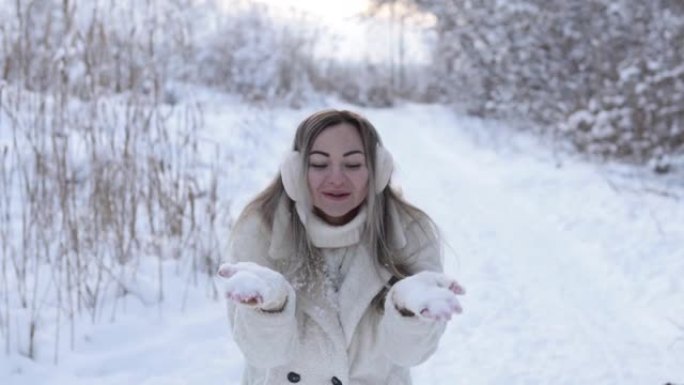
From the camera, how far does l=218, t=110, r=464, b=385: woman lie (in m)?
1.65

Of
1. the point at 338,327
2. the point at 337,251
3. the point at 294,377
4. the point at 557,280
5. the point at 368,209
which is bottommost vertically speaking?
the point at 557,280

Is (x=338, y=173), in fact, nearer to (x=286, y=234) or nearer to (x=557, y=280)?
(x=286, y=234)

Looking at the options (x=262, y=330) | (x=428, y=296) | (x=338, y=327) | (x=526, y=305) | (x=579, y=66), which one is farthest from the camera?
(x=579, y=66)

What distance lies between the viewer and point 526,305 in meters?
3.67

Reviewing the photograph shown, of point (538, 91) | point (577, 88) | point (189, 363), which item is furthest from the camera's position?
point (538, 91)

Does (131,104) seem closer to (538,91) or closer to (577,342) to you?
(577,342)

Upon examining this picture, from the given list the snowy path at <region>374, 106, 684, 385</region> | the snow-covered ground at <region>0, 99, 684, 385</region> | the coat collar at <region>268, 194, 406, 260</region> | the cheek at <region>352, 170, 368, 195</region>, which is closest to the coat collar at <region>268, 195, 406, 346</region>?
the coat collar at <region>268, 194, 406, 260</region>

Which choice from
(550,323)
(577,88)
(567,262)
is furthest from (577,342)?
(577,88)

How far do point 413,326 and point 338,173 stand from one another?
39 centimetres

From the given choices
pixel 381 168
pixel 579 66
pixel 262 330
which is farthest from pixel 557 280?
pixel 579 66

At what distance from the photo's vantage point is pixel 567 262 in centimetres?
448

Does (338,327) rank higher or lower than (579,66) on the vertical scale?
higher

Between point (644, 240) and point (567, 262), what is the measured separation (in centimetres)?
57

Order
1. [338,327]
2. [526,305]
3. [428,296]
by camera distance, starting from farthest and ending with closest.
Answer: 1. [526,305]
2. [338,327]
3. [428,296]
